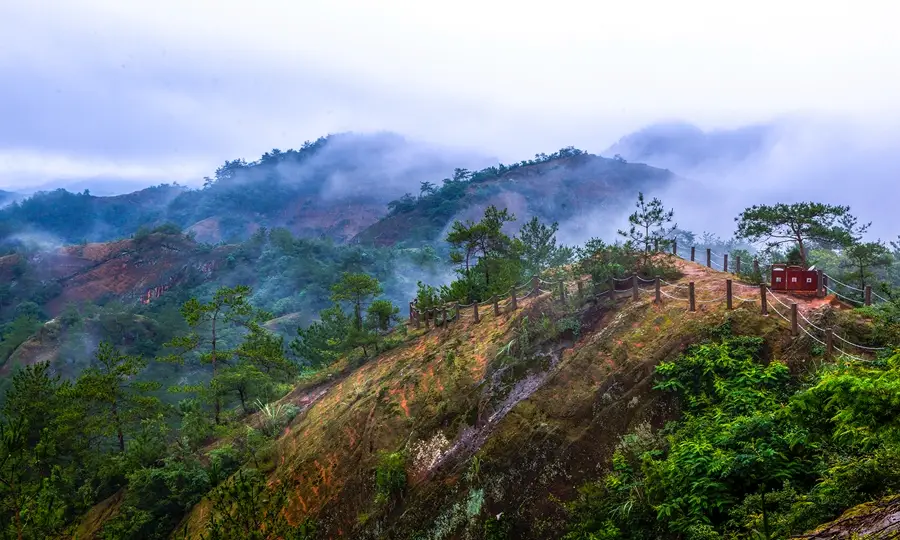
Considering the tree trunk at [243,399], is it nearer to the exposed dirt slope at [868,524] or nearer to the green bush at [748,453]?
the green bush at [748,453]

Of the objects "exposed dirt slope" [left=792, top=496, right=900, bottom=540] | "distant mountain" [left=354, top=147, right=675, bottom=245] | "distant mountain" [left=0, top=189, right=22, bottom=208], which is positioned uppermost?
"distant mountain" [left=0, top=189, right=22, bottom=208]

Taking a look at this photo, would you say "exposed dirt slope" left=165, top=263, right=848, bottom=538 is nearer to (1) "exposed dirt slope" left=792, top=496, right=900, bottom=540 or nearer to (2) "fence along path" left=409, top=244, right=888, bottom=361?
(2) "fence along path" left=409, top=244, right=888, bottom=361

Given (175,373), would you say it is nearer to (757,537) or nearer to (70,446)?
(70,446)

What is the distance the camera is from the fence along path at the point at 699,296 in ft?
33.7

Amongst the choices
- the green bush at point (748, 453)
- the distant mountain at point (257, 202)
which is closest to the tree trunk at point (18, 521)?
the green bush at point (748, 453)

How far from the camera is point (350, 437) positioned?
14.9 meters

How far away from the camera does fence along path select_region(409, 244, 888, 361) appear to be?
Result: 33.7 feet

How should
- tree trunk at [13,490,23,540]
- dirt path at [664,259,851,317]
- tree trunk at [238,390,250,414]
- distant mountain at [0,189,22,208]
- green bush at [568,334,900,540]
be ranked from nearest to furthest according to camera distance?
1. green bush at [568,334,900,540]
2. tree trunk at [13,490,23,540]
3. dirt path at [664,259,851,317]
4. tree trunk at [238,390,250,414]
5. distant mountain at [0,189,22,208]

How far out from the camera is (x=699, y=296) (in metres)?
13.0

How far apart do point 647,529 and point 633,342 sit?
4.71m

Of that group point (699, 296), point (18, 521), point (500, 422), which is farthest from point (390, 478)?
point (699, 296)

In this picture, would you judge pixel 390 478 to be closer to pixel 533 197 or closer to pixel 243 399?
pixel 243 399

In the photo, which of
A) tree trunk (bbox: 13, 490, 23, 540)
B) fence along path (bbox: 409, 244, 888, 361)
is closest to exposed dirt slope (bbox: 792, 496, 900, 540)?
fence along path (bbox: 409, 244, 888, 361)

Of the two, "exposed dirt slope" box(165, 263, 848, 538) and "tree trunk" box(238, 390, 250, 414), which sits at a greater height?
"exposed dirt slope" box(165, 263, 848, 538)
